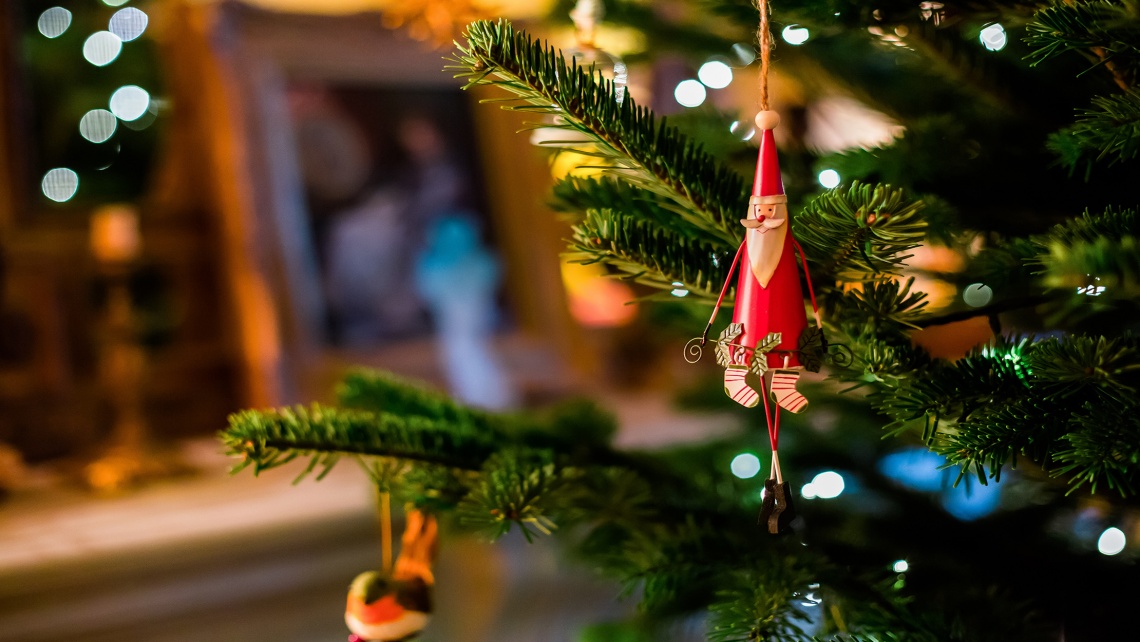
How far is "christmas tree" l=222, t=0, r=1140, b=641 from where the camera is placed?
0.34 metres

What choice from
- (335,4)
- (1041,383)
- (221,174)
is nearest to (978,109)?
(1041,383)

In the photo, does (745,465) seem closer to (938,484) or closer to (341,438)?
(938,484)

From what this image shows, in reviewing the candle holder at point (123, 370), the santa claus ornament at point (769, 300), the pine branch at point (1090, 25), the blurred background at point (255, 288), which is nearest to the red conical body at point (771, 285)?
the santa claus ornament at point (769, 300)

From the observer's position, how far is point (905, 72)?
627 millimetres

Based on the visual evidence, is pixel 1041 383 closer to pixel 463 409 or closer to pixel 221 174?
pixel 463 409

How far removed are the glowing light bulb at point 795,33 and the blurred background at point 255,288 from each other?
0.25 metres

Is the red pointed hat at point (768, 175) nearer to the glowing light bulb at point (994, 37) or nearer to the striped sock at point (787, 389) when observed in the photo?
the striped sock at point (787, 389)

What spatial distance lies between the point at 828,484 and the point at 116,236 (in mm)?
770

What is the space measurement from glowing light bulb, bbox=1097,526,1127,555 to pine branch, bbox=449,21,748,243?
0.33m

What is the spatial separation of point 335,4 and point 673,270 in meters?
0.96

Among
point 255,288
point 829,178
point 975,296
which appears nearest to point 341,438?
point 829,178

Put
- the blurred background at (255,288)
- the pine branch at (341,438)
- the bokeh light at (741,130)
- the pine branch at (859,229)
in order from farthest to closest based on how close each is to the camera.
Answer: the blurred background at (255,288) < the bokeh light at (741,130) < the pine branch at (341,438) < the pine branch at (859,229)

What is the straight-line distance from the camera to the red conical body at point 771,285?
35 cm

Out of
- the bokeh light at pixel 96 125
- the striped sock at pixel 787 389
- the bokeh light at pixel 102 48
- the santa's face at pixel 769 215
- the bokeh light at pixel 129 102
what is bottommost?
the striped sock at pixel 787 389
